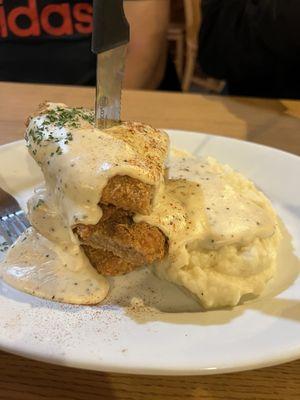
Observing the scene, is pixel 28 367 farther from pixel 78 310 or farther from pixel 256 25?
pixel 256 25

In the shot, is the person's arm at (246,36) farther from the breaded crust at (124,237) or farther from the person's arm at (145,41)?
the breaded crust at (124,237)

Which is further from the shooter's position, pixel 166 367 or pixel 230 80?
pixel 230 80

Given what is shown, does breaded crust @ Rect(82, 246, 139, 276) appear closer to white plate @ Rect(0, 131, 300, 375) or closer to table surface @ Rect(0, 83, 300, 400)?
white plate @ Rect(0, 131, 300, 375)

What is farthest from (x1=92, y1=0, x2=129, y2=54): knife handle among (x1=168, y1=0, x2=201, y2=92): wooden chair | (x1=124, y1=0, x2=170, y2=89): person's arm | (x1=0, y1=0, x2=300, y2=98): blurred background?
(x1=168, y1=0, x2=201, y2=92): wooden chair

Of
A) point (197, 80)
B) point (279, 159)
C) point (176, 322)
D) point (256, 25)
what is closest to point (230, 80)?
point (256, 25)

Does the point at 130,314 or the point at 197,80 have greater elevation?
the point at 130,314

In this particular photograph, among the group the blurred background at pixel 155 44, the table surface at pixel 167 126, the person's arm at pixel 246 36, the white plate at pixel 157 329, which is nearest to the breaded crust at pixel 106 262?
the white plate at pixel 157 329

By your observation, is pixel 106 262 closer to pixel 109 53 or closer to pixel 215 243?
pixel 215 243

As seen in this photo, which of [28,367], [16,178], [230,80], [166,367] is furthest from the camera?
[230,80]
